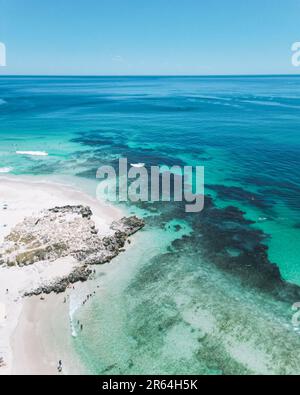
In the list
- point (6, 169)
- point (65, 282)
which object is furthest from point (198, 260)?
point (6, 169)

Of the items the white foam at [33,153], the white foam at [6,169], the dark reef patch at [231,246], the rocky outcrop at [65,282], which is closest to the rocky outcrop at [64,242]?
the rocky outcrop at [65,282]

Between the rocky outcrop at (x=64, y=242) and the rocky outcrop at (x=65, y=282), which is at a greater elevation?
the rocky outcrop at (x=64, y=242)

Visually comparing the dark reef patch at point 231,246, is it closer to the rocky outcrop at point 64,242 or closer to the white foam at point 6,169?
the rocky outcrop at point 64,242

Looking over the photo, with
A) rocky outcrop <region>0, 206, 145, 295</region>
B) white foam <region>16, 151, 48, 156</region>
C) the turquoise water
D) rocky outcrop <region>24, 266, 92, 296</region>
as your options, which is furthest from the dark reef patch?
white foam <region>16, 151, 48, 156</region>

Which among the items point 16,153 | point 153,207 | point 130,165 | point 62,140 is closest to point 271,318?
point 153,207

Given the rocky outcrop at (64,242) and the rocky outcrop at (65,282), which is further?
the rocky outcrop at (64,242)

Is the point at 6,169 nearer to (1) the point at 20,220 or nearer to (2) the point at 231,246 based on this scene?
(1) the point at 20,220
